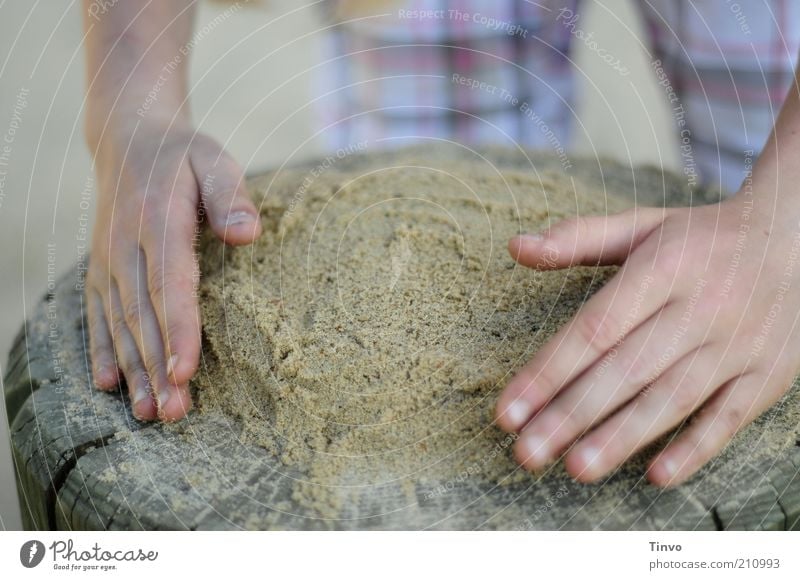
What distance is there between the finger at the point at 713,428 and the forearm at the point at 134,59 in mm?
562

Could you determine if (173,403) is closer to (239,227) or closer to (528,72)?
(239,227)

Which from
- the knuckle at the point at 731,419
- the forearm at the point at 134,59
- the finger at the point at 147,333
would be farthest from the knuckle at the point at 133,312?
the knuckle at the point at 731,419

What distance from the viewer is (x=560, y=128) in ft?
3.50

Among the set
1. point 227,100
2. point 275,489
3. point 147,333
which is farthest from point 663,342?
point 227,100

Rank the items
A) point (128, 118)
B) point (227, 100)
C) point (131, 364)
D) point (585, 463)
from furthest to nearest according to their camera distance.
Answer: point (227, 100) → point (128, 118) → point (131, 364) → point (585, 463)

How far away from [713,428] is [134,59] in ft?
2.09

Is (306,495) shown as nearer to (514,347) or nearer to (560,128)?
(514,347)

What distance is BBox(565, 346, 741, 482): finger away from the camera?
481mm

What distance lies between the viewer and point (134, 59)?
0.75 m

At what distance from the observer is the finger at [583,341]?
0.49 m

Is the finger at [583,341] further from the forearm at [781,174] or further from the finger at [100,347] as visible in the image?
the finger at [100,347]

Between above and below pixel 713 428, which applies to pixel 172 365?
above

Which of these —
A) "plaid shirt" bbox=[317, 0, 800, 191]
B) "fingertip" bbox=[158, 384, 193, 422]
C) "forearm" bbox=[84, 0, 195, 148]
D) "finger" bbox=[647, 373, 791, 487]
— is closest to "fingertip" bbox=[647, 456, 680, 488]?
"finger" bbox=[647, 373, 791, 487]
